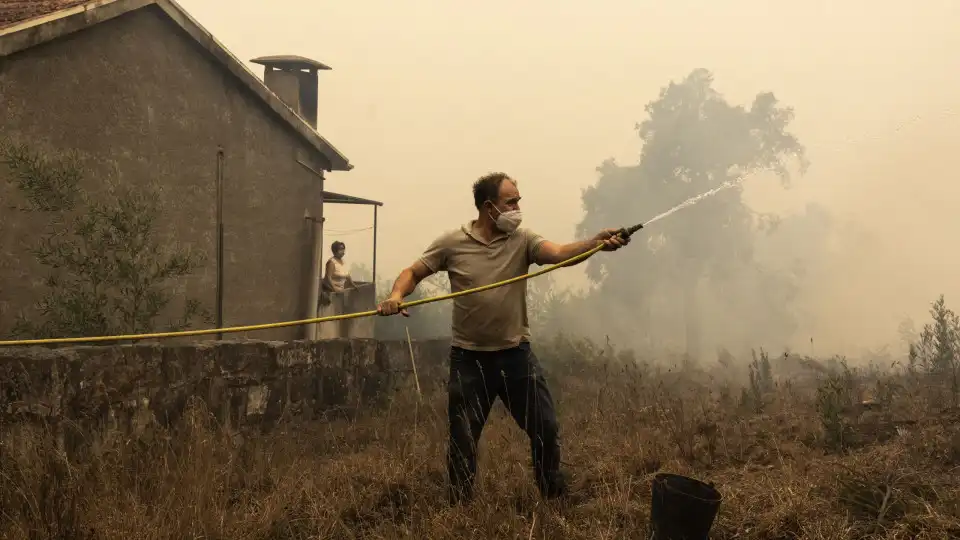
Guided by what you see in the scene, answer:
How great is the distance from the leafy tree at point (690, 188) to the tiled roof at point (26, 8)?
83.9 feet

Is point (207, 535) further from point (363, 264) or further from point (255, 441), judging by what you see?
point (363, 264)

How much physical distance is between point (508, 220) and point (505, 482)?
1.56m

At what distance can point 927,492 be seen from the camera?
13.0 feet

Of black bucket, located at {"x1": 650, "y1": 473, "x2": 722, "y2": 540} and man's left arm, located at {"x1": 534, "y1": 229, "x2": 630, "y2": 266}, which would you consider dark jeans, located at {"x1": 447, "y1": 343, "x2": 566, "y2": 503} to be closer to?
man's left arm, located at {"x1": 534, "y1": 229, "x2": 630, "y2": 266}

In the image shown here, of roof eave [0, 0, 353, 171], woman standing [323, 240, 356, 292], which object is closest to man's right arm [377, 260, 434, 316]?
roof eave [0, 0, 353, 171]

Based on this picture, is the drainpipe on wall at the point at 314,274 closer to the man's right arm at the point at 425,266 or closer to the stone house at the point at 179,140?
the stone house at the point at 179,140

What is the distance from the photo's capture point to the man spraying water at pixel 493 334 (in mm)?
4211

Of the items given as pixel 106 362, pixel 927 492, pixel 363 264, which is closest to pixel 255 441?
pixel 106 362

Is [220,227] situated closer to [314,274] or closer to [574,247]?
[314,274]

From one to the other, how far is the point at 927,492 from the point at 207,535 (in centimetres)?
374

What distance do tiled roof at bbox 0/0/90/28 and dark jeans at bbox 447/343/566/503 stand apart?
8.47 meters

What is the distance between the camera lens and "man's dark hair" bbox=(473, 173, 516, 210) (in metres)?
4.42

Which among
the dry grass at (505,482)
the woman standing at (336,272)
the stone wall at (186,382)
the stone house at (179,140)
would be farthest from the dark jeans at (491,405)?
the woman standing at (336,272)

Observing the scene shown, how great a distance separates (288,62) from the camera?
54.9 feet
